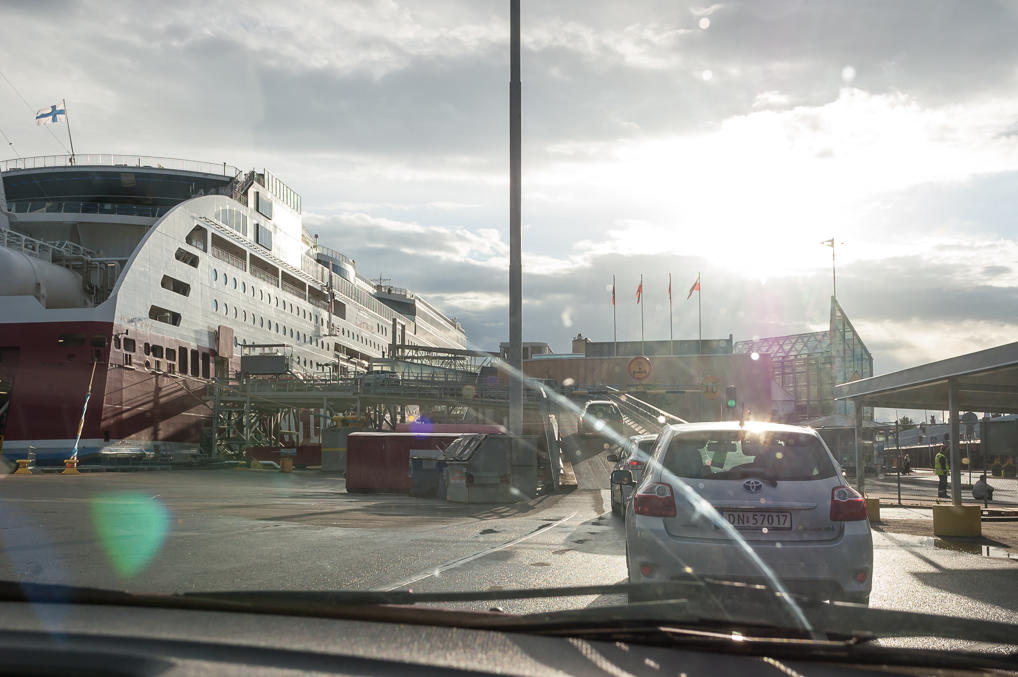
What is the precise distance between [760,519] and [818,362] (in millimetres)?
79294

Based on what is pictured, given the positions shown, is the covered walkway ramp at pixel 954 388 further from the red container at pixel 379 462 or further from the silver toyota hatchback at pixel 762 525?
the red container at pixel 379 462

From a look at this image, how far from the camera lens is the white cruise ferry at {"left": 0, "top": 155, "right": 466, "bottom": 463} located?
107 feet

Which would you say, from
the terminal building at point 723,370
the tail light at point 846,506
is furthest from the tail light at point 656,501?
the terminal building at point 723,370

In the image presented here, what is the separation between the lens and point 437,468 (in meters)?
20.2

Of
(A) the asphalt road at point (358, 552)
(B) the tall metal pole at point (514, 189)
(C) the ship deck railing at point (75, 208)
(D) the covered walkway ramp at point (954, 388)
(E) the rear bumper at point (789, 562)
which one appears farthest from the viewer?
(C) the ship deck railing at point (75, 208)

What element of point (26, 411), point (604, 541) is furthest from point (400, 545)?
point (26, 411)

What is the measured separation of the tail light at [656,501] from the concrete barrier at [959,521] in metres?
9.27

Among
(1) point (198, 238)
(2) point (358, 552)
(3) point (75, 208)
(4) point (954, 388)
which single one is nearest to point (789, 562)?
(2) point (358, 552)

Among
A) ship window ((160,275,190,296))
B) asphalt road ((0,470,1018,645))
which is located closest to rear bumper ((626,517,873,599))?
asphalt road ((0,470,1018,645))

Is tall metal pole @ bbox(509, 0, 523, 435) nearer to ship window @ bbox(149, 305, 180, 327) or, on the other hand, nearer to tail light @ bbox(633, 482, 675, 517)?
tail light @ bbox(633, 482, 675, 517)

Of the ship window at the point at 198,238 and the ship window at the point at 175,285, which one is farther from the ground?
the ship window at the point at 198,238

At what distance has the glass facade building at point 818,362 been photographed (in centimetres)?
7638

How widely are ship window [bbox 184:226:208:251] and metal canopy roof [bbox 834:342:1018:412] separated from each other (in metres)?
30.5

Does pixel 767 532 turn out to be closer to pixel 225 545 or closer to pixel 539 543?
pixel 539 543
